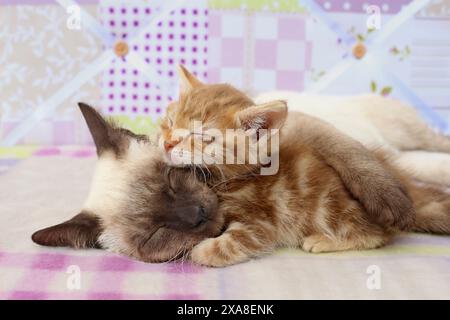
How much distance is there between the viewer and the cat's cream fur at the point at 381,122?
1.92 metres

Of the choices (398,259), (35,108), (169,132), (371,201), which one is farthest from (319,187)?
(35,108)

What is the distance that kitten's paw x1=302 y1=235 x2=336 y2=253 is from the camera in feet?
4.20

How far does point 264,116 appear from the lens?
4.03 ft

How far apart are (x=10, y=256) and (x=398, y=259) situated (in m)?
0.84

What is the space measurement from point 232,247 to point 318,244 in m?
0.21

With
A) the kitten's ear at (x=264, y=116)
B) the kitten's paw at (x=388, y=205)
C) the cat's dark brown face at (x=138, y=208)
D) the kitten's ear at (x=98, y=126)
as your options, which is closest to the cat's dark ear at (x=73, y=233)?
the cat's dark brown face at (x=138, y=208)

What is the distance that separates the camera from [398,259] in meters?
1.25

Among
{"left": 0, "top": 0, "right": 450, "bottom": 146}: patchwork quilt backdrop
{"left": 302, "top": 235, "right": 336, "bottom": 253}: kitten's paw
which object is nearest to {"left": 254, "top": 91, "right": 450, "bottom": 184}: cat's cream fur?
{"left": 0, "top": 0, "right": 450, "bottom": 146}: patchwork quilt backdrop

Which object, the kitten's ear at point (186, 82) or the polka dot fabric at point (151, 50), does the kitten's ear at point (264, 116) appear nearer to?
the kitten's ear at point (186, 82)

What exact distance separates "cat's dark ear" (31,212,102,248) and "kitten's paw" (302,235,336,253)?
0.47m

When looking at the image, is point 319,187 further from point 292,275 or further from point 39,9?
point 39,9

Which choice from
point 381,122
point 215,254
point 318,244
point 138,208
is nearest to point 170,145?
point 138,208

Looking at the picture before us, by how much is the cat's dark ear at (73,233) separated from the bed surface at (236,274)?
0.02 meters

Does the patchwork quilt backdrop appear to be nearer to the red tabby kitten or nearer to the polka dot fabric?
the polka dot fabric
